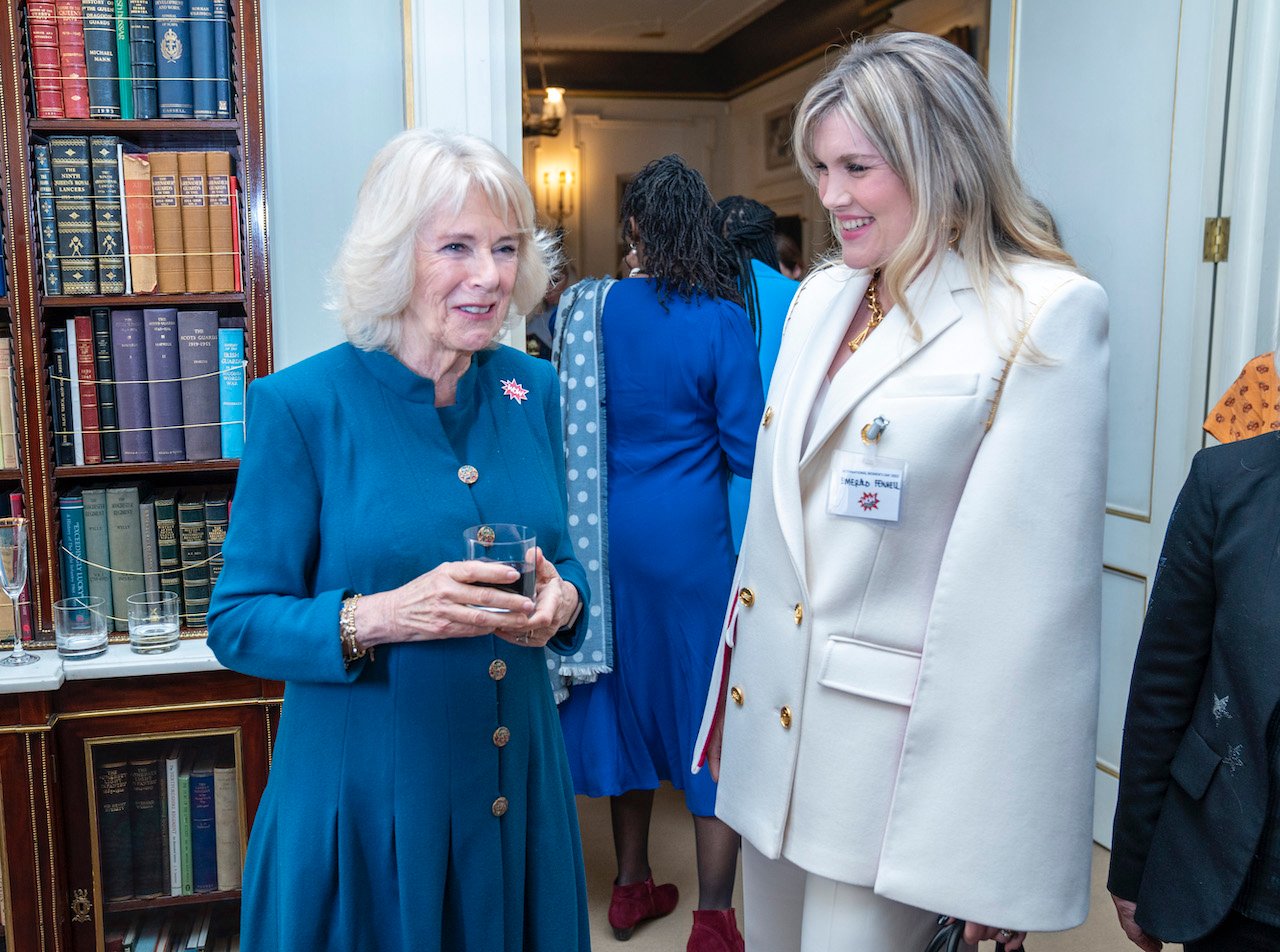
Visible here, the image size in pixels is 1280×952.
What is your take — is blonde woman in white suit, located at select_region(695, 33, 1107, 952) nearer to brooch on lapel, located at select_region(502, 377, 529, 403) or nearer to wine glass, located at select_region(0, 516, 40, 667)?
brooch on lapel, located at select_region(502, 377, 529, 403)

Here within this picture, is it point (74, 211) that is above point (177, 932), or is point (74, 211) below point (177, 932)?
above

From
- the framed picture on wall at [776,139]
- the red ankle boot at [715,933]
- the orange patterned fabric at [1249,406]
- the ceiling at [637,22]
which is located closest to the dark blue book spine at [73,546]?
the red ankle boot at [715,933]

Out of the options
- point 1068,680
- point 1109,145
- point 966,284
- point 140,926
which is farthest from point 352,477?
point 1109,145

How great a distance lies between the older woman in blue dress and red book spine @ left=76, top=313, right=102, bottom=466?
116cm

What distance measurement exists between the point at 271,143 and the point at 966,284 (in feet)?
5.58

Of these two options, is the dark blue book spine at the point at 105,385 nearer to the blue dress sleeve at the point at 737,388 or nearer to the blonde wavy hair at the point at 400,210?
the blonde wavy hair at the point at 400,210

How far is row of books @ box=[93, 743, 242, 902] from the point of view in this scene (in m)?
2.33

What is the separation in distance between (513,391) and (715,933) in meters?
1.64

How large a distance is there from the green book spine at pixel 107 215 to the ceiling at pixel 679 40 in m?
5.07

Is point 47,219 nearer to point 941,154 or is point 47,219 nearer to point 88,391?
point 88,391

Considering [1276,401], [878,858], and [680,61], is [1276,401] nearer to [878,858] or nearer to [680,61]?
[878,858]

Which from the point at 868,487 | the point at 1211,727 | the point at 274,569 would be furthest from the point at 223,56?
the point at 1211,727

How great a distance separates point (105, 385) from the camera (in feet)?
7.86

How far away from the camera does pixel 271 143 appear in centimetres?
242
